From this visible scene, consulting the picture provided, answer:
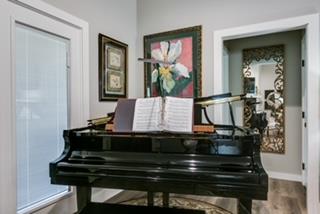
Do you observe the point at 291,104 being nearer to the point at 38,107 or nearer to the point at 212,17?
the point at 212,17

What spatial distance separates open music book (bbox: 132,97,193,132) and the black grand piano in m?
0.09

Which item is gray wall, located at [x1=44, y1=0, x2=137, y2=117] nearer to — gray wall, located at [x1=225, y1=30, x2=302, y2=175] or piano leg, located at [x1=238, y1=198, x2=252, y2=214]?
piano leg, located at [x1=238, y1=198, x2=252, y2=214]

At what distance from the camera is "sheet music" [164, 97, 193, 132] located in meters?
1.91

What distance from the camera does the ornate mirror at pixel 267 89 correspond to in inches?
153

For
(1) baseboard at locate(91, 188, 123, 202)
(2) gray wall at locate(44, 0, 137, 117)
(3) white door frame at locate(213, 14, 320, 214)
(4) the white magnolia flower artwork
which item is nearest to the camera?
→ (3) white door frame at locate(213, 14, 320, 214)

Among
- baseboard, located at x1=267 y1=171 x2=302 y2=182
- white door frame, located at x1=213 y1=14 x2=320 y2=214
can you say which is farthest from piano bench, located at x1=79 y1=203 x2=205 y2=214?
baseboard, located at x1=267 y1=171 x2=302 y2=182

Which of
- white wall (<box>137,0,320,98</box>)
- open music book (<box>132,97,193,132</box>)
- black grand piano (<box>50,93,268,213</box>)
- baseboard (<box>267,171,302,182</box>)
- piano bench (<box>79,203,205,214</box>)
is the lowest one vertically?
baseboard (<box>267,171,302,182</box>)

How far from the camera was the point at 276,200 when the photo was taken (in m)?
2.99

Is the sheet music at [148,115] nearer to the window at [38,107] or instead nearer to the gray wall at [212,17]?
the window at [38,107]

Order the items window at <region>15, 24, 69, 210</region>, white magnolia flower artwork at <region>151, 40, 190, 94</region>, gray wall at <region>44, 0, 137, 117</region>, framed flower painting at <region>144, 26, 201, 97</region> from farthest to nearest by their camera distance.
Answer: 1. white magnolia flower artwork at <region>151, 40, 190, 94</region>
2. framed flower painting at <region>144, 26, 201, 97</region>
3. gray wall at <region>44, 0, 137, 117</region>
4. window at <region>15, 24, 69, 210</region>

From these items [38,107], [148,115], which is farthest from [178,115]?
[38,107]

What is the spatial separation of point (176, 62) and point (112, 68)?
93cm

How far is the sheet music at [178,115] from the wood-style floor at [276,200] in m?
1.44

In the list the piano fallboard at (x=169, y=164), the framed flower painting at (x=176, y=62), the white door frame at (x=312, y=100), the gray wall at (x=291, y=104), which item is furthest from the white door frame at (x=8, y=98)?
the gray wall at (x=291, y=104)
